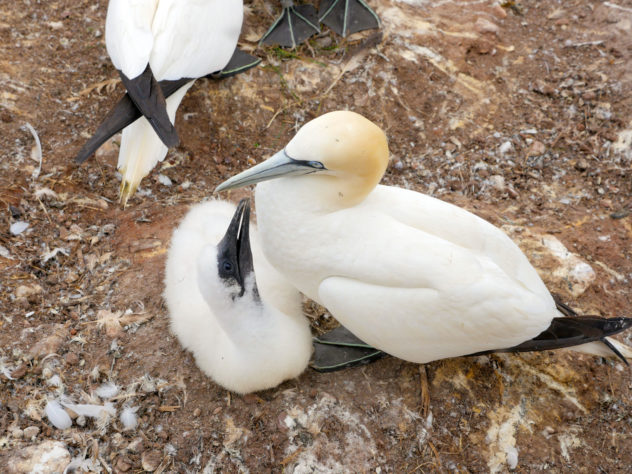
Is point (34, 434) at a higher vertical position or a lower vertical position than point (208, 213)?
lower

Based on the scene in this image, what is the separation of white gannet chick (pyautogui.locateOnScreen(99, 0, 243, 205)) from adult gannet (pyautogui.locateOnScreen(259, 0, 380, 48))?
60cm

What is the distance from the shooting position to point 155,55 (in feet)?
9.43

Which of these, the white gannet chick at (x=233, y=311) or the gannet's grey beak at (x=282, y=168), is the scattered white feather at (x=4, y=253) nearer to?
the white gannet chick at (x=233, y=311)

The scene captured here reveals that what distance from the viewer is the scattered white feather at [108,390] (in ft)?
7.75

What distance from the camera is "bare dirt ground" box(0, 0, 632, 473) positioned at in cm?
235

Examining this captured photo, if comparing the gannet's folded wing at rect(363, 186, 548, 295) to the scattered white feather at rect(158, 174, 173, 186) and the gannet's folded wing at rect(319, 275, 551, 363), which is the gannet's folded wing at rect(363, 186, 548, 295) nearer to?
the gannet's folded wing at rect(319, 275, 551, 363)

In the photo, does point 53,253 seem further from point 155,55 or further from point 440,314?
point 440,314

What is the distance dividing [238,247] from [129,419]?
2.88ft

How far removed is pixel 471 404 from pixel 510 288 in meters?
0.72

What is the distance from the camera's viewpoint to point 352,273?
6.90ft

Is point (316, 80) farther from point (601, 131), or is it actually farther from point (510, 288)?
point (510, 288)

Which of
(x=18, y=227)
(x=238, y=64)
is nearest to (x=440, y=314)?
(x=18, y=227)

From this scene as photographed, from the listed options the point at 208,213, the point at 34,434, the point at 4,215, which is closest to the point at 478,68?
the point at 208,213

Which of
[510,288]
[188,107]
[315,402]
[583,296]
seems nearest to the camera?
[510,288]
